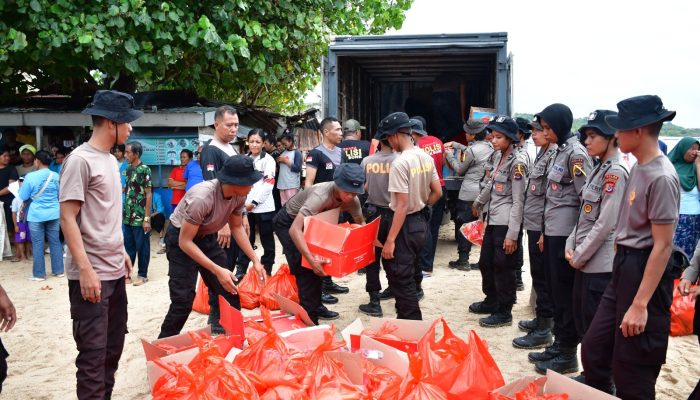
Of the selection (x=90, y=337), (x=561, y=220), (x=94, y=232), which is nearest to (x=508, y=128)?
(x=561, y=220)

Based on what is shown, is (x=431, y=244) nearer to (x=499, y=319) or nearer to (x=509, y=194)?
(x=499, y=319)

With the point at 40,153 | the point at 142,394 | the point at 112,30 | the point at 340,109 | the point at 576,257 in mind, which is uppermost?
the point at 112,30

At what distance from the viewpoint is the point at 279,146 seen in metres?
9.88

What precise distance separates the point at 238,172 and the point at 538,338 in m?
2.67

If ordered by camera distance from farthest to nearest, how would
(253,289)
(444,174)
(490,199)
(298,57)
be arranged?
(298,57) < (444,174) < (253,289) < (490,199)

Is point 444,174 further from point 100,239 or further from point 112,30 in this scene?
point 100,239

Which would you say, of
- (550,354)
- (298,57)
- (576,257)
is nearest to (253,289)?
(550,354)

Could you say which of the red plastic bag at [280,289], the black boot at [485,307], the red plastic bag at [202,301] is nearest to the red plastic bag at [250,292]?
the red plastic bag at [280,289]

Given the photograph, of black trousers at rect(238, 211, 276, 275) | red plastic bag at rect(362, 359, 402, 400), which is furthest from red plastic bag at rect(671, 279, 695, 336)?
black trousers at rect(238, 211, 276, 275)

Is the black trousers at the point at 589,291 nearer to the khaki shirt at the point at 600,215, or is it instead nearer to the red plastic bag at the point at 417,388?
the khaki shirt at the point at 600,215

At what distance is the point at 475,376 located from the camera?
2.85m

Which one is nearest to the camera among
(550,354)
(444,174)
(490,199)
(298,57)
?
(550,354)

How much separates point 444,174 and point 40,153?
5.22m

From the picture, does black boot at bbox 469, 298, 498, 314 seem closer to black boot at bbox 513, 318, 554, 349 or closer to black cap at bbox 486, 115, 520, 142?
black boot at bbox 513, 318, 554, 349
